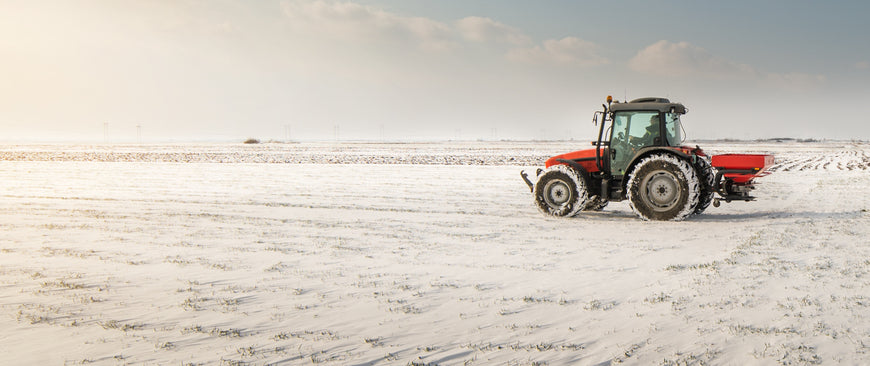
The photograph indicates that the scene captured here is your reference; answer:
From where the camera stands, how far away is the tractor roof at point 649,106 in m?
10.5

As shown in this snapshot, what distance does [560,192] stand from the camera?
445 inches

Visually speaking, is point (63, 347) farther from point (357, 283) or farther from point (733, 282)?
point (733, 282)

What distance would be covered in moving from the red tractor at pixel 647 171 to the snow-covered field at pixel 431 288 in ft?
1.51

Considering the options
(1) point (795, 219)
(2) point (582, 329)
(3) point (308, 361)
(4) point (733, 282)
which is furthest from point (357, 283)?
(1) point (795, 219)

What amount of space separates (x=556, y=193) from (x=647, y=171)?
1802 millimetres

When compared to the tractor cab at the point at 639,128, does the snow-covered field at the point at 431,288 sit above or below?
below

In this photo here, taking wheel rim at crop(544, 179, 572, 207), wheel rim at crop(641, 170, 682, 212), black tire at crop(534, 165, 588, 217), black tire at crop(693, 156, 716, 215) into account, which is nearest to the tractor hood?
black tire at crop(534, 165, 588, 217)

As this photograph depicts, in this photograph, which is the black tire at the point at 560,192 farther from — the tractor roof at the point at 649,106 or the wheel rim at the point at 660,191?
the tractor roof at the point at 649,106

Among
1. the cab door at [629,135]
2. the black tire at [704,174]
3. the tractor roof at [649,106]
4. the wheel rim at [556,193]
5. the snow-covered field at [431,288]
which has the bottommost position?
the snow-covered field at [431,288]

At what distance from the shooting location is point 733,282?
5.95m

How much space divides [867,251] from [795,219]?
3.23m

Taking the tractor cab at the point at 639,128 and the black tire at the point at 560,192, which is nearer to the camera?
the tractor cab at the point at 639,128

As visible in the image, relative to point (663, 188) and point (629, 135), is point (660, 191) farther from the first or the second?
point (629, 135)

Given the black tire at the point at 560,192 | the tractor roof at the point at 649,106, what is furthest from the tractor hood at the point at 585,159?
the tractor roof at the point at 649,106
